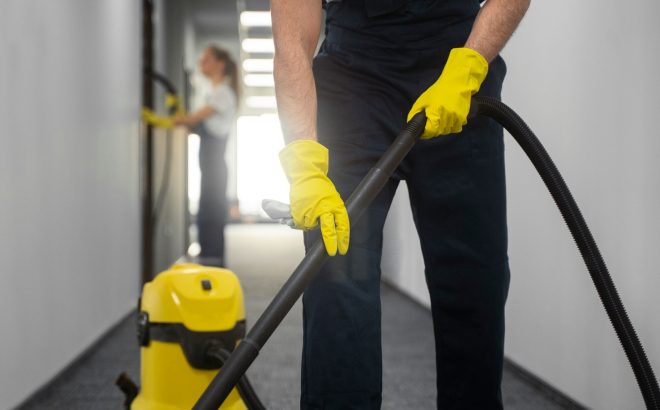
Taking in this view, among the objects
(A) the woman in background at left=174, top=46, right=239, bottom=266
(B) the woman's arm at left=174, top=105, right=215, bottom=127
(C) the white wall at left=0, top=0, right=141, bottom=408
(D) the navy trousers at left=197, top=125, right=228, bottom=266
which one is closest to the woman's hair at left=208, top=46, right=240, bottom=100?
(A) the woman in background at left=174, top=46, right=239, bottom=266

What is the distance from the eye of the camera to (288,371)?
2080 mm

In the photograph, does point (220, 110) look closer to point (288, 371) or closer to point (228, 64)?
point (228, 64)

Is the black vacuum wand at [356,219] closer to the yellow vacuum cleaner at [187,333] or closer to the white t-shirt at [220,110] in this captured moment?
the yellow vacuum cleaner at [187,333]

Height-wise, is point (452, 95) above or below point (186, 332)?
above

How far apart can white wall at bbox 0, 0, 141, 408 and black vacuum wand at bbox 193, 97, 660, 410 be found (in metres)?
0.93

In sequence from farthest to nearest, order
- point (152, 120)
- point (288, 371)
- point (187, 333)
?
point (152, 120), point (288, 371), point (187, 333)

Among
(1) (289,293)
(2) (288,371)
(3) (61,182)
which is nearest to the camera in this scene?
(1) (289,293)

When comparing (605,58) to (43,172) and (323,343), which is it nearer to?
(323,343)

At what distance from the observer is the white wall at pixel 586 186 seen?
A: 138 cm

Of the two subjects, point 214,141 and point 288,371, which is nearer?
point 288,371

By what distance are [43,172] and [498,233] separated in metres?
1.25

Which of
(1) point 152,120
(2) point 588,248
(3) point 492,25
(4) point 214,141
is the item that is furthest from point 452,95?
(4) point 214,141

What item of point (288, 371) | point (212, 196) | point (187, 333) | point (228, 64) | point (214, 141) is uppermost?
point (228, 64)

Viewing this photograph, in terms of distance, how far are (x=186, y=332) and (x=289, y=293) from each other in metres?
0.46
